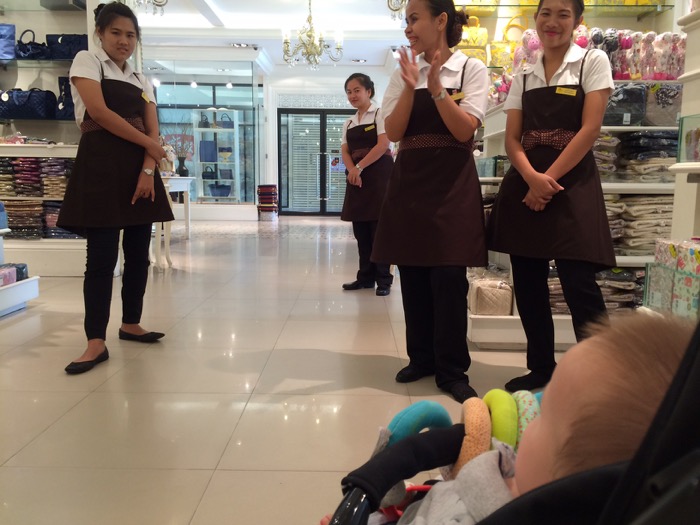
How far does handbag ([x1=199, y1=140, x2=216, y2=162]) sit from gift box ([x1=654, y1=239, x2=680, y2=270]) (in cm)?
1114

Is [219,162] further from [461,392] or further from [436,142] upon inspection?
[461,392]

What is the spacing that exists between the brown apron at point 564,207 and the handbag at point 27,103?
399 cm

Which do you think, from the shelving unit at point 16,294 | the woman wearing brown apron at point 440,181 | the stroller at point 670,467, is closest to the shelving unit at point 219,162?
the shelving unit at point 16,294

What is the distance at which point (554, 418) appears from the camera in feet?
1.65

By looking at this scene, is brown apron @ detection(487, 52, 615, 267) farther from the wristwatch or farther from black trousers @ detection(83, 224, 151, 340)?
black trousers @ detection(83, 224, 151, 340)

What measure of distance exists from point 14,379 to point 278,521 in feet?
4.93

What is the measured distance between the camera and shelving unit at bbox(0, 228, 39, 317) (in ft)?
10.9

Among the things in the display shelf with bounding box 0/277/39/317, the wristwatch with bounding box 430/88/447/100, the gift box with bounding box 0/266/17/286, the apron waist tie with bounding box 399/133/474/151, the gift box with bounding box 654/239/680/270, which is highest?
the wristwatch with bounding box 430/88/447/100

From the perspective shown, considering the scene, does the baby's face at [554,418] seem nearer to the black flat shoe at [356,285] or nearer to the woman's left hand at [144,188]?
the woman's left hand at [144,188]

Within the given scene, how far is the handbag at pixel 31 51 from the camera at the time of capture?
4613 mm

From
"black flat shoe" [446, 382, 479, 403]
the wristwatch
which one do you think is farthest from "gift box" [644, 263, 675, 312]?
the wristwatch

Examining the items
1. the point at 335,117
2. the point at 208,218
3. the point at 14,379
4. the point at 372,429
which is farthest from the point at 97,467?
the point at 335,117

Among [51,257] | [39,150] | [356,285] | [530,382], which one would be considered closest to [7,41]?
[39,150]

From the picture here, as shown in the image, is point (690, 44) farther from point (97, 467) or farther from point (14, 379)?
point (14, 379)
